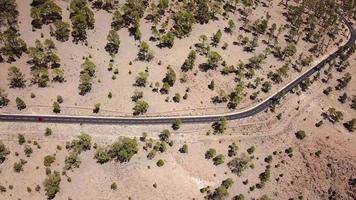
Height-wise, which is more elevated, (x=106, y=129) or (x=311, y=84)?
(x=311, y=84)

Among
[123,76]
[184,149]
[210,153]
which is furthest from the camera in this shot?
[123,76]

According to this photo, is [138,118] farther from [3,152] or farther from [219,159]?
[3,152]

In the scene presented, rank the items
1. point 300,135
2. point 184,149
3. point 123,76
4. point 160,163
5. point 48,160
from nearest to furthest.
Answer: point 48,160 < point 160,163 < point 184,149 < point 300,135 < point 123,76

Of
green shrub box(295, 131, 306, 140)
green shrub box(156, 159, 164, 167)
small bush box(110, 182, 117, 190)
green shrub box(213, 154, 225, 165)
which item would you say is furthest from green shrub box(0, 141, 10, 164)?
green shrub box(295, 131, 306, 140)

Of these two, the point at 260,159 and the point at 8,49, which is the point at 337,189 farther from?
the point at 8,49

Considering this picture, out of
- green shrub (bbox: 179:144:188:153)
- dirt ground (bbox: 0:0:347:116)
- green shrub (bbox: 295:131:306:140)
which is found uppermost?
dirt ground (bbox: 0:0:347:116)

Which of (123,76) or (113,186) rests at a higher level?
(123,76)

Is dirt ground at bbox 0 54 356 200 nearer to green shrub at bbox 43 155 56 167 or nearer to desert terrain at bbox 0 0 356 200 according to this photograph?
desert terrain at bbox 0 0 356 200

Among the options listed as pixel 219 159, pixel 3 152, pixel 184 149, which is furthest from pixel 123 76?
pixel 3 152

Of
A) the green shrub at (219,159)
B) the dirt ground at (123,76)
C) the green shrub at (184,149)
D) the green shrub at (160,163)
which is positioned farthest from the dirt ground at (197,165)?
the dirt ground at (123,76)

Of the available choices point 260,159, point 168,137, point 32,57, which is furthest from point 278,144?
point 32,57

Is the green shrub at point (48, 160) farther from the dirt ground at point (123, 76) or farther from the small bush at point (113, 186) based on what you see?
the dirt ground at point (123, 76)
